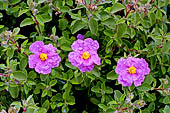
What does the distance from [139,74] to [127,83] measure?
0.35 ft

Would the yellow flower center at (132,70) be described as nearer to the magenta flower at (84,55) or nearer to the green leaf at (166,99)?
the magenta flower at (84,55)

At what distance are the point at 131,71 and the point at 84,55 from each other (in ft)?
1.17

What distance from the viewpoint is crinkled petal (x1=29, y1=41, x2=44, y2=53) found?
1947 millimetres

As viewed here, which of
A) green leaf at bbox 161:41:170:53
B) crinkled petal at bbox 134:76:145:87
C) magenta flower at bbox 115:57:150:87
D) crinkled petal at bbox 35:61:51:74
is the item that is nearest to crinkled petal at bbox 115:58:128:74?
magenta flower at bbox 115:57:150:87

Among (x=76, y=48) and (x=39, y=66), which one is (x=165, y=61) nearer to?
(x=76, y=48)

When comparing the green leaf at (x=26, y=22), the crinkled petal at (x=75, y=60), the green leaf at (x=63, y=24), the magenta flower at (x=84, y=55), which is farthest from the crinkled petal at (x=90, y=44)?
the green leaf at (x=26, y=22)

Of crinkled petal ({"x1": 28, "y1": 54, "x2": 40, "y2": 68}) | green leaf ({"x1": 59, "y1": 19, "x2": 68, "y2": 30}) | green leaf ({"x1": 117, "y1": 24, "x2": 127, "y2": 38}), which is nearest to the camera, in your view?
crinkled petal ({"x1": 28, "y1": 54, "x2": 40, "y2": 68})

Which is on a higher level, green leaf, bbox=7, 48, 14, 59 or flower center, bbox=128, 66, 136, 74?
green leaf, bbox=7, 48, 14, 59

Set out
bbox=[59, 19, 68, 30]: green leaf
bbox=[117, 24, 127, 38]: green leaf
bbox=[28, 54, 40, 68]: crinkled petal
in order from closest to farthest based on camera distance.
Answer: bbox=[28, 54, 40, 68]: crinkled petal → bbox=[117, 24, 127, 38]: green leaf → bbox=[59, 19, 68, 30]: green leaf

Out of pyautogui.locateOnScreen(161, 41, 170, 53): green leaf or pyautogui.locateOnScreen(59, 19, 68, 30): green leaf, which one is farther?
pyautogui.locateOnScreen(59, 19, 68, 30): green leaf

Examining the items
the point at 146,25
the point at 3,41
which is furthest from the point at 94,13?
the point at 3,41

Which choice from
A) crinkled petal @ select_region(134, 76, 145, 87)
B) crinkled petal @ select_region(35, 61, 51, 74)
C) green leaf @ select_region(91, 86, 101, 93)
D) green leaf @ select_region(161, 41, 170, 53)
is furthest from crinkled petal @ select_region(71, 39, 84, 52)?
green leaf @ select_region(161, 41, 170, 53)

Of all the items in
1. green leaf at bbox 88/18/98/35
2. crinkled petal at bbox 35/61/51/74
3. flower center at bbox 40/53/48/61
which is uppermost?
green leaf at bbox 88/18/98/35

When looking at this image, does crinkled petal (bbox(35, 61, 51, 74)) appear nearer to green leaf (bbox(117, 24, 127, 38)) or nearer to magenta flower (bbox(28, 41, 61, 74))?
magenta flower (bbox(28, 41, 61, 74))
